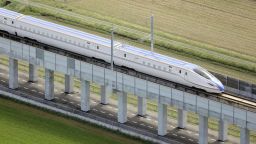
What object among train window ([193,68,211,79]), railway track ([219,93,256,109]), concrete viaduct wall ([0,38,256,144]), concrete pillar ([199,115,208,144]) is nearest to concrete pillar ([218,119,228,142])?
concrete viaduct wall ([0,38,256,144])

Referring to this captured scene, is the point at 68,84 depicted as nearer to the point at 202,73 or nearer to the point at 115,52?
the point at 115,52

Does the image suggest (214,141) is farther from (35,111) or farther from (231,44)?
(231,44)

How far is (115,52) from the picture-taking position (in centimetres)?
12006

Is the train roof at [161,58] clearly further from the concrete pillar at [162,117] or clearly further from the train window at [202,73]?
the concrete pillar at [162,117]

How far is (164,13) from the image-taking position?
156 metres

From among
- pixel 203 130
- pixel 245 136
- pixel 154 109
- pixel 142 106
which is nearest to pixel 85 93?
pixel 142 106

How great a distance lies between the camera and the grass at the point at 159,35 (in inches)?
5389

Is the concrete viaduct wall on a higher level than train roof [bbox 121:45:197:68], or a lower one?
lower

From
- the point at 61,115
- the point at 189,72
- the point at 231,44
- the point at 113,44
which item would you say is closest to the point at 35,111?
the point at 61,115

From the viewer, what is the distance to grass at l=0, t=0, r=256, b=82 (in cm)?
13688

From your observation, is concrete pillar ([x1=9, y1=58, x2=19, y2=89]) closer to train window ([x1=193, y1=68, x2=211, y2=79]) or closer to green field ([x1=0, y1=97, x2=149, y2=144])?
green field ([x1=0, y1=97, x2=149, y2=144])

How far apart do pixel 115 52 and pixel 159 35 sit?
90.5ft

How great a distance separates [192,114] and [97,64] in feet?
41.3

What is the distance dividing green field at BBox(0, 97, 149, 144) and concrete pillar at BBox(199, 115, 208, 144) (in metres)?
6.81
